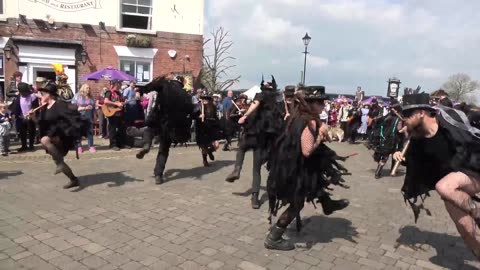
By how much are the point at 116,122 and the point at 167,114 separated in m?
4.51

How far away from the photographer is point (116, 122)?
11.8 m

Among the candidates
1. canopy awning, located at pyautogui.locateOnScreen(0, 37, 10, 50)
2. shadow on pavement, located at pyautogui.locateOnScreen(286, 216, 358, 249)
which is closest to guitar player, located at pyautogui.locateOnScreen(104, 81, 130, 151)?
canopy awning, located at pyautogui.locateOnScreen(0, 37, 10, 50)

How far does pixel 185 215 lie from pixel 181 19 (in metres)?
14.4

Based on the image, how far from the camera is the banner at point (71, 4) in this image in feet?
54.4

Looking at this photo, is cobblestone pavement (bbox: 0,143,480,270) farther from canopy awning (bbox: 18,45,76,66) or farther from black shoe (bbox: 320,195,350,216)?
canopy awning (bbox: 18,45,76,66)

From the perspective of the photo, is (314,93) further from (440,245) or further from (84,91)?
(84,91)

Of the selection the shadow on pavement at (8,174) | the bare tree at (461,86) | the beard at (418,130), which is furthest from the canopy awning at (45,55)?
the bare tree at (461,86)

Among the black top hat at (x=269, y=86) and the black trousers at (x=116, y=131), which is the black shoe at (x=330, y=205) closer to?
the black top hat at (x=269, y=86)

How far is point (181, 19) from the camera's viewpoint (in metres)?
18.7

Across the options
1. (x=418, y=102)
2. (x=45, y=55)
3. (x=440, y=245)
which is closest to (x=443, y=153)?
(x=418, y=102)

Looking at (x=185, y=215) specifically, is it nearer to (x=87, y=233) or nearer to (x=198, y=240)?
(x=198, y=240)

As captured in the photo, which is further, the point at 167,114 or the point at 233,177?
the point at 167,114

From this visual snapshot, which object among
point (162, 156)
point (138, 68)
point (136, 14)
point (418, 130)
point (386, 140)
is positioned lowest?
point (162, 156)

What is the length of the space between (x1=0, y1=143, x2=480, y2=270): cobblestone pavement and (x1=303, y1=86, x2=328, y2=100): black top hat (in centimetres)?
168
